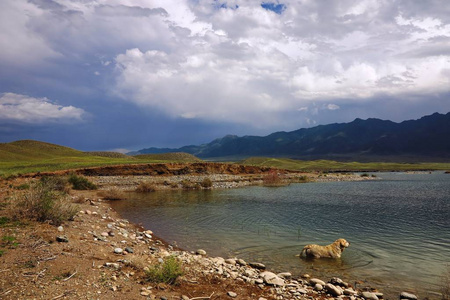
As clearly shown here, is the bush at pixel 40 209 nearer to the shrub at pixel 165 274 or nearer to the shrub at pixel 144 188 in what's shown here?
the shrub at pixel 165 274

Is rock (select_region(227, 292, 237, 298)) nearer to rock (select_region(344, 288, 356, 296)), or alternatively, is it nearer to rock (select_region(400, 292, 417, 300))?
rock (select_region(344, 288, 356, 296))

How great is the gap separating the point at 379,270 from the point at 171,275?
8.64 meters

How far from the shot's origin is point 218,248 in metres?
14.8

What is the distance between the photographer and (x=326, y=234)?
702 inches

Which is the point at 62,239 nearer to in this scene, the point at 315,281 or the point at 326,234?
the point at 315,281

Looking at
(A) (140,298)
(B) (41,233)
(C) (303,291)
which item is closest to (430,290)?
(C) (303,291)

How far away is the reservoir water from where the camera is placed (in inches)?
460

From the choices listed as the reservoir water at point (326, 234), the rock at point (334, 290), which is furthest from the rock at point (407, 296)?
the rock at point (334, 290)

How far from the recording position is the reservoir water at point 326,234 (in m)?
11.7

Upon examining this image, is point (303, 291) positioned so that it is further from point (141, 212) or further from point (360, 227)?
point (141, 212)

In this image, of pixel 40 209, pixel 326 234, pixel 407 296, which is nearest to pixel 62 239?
pixel 40 209

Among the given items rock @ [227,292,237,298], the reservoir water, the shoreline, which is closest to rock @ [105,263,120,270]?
the shoreline

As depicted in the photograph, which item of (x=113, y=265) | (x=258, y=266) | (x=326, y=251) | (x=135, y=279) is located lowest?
(x=258, y=266)

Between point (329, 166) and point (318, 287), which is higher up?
point (318, 287)
